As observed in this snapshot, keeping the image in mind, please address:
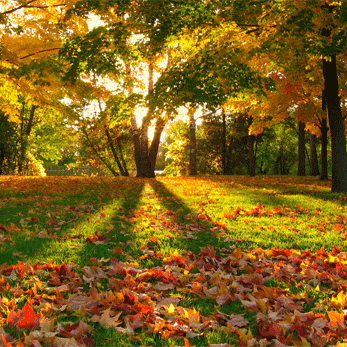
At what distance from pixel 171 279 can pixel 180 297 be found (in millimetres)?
377

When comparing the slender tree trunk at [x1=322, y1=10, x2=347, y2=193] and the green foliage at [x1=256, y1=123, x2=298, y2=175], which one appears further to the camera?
the green foliage at [x1=256, y1=123, x2=298, y2=175]

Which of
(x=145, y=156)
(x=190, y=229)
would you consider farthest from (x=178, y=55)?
Answer: (x=145, y=156)

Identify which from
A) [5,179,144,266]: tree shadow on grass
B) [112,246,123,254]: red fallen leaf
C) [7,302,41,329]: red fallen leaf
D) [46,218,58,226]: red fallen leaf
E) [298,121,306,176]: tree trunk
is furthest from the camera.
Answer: [298,121,306,176]: tree trunk

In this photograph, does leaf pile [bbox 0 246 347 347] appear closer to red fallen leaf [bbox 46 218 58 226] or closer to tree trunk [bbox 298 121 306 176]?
red fallen leaf [bbox 46 218 58 226]

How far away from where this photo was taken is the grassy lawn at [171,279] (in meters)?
2.45

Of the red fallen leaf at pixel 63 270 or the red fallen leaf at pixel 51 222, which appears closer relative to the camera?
the red fallen leaf at pixel 63 270

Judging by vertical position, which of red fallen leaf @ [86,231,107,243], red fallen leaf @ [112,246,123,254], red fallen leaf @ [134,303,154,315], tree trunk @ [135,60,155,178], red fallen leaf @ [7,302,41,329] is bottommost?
red fallen leaf @ [134,303,154,315]

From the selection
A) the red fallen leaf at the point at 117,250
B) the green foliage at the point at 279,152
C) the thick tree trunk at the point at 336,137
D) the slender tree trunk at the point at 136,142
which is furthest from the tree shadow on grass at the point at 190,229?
the green foliage at the point at 279,152

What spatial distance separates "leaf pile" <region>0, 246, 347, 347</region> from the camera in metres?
2.42

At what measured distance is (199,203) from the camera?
28.5 feet

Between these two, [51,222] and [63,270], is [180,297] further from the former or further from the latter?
[51,222]

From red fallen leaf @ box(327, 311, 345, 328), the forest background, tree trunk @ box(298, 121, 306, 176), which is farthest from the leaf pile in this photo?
tree trunk @ box(298, 121, 306, 176)

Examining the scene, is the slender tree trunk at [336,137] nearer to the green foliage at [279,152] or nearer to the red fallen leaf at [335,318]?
the red fallen leaf at [335,318]

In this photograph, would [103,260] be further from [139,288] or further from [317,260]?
[317,260]
